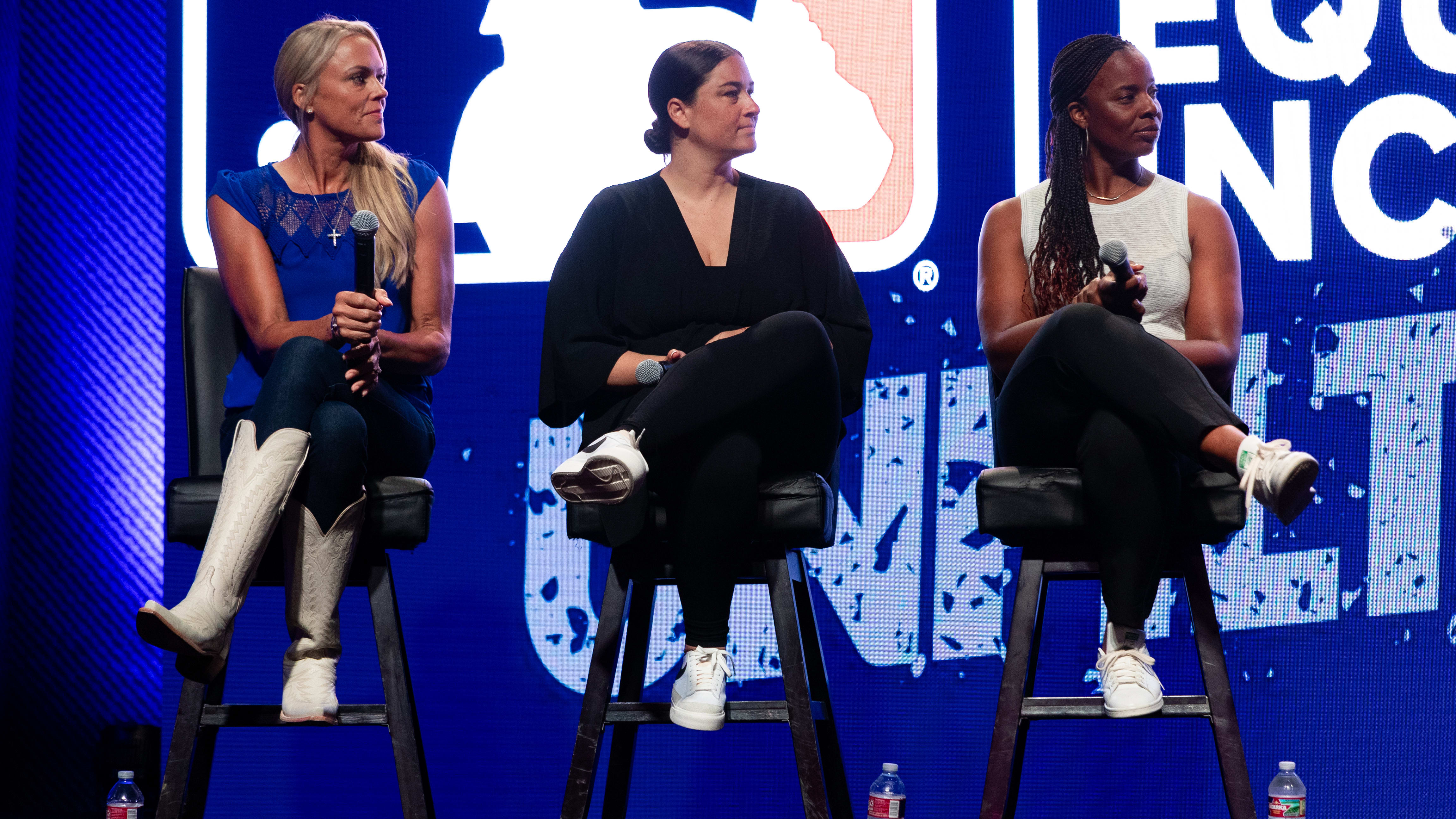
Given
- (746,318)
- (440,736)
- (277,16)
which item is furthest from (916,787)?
(277,16)

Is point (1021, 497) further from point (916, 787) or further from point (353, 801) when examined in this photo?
point (353, 801)

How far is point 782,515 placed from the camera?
63.3 inches

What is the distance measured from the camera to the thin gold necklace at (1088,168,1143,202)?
2018 millimetres

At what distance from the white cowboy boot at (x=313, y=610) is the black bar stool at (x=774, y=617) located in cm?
31

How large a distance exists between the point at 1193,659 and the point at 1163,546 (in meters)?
1.07

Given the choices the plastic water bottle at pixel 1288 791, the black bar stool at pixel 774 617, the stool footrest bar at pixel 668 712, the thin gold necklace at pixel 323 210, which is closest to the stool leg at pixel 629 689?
the black bar stool at pixel 774 617

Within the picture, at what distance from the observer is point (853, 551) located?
8.35 feet

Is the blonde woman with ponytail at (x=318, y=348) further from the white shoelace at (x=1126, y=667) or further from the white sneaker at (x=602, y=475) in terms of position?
the white shoelace at (x=1126, y=667)

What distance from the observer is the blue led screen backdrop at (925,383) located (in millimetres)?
2455

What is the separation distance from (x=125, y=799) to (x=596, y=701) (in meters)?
1.32

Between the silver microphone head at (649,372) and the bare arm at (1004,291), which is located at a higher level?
the bare arm at (1004,291)

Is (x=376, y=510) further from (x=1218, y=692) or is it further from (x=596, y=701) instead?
(x=1218, y=692)

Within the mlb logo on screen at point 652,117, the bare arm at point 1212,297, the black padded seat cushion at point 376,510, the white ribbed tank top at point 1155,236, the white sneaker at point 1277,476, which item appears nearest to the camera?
the white sneaker at point 1277,476

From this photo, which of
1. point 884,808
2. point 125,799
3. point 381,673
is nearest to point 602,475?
point 381,673
